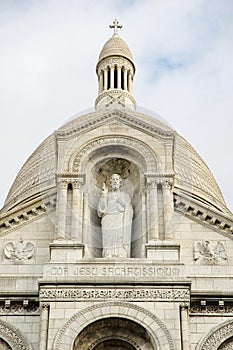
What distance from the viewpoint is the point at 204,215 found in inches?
1019

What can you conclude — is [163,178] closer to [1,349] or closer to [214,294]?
[214,294]

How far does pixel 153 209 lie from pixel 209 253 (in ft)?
6.62

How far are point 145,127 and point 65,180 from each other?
3117 millimetres

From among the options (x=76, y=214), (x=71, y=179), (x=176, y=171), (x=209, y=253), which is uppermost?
(x=176, y=171)

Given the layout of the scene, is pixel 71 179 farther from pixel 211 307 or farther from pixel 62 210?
pixel 211 307

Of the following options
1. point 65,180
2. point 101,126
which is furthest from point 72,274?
point 101,126

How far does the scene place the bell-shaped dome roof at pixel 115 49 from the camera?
49812 millimetres

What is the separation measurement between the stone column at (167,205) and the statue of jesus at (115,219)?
115cm

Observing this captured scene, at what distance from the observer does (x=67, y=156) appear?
86.5ft

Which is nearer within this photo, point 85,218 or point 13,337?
point 13,337

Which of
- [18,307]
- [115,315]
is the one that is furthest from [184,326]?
[18,307]

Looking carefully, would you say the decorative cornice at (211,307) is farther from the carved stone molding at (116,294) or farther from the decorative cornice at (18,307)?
the decorative cornice at (18,307)

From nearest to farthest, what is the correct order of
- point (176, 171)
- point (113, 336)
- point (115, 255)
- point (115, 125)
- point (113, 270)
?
point (113, 336)
point (113, 270)
point (115, 255)
point (115, 125)
point (176, 171)

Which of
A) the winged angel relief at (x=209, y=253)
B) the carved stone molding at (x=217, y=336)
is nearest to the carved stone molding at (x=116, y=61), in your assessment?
the winged angel relief at (x=209, y=253)
